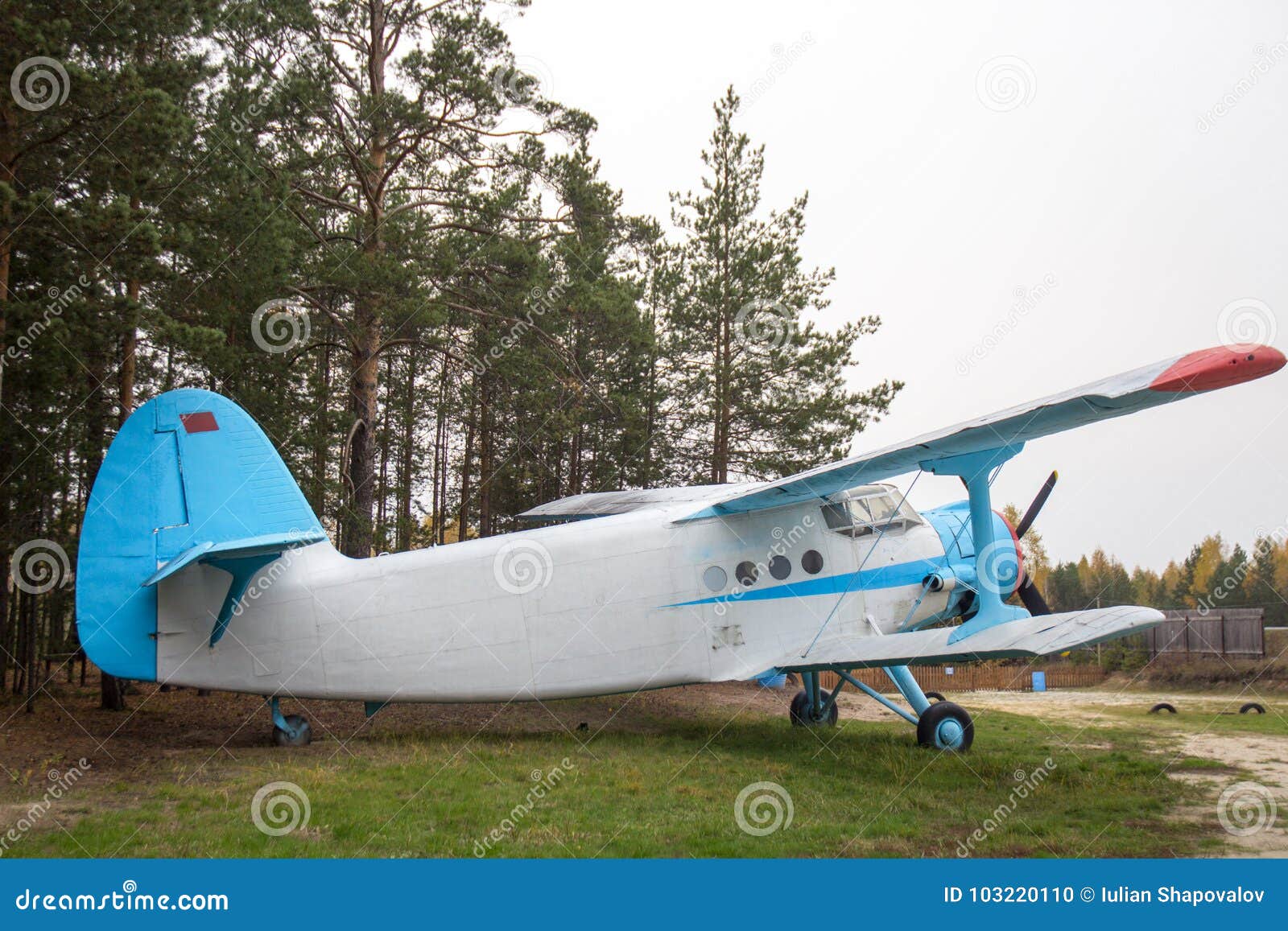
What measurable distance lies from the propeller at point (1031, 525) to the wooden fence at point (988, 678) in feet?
45.8

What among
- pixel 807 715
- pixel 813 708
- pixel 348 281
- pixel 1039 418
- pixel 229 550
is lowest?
pixel 807 715

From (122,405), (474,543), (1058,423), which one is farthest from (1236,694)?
(122,405)

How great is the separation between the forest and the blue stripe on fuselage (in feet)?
26.3

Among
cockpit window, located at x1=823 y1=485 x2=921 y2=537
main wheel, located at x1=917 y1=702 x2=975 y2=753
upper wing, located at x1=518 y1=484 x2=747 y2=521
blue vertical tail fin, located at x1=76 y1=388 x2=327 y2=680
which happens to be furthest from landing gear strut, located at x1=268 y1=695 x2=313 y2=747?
main wheel, located at x1=917 y1=702 x2=975 y2=753

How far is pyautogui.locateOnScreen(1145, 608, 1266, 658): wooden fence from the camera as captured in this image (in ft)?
73.9

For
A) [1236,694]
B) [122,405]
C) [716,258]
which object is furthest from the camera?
[716,258]

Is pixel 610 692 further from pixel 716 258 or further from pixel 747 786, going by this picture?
pixel 716 258

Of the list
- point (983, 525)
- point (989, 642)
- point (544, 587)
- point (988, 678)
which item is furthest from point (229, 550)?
point (988, 678)

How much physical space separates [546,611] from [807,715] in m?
4.92

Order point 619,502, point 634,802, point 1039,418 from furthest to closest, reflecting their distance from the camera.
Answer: point 619,502
point 1039,418
point 634,802

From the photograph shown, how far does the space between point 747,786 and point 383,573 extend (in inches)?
191

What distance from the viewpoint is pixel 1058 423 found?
877 cm

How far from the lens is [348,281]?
16203 mm

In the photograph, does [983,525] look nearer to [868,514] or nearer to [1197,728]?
[868,514]
